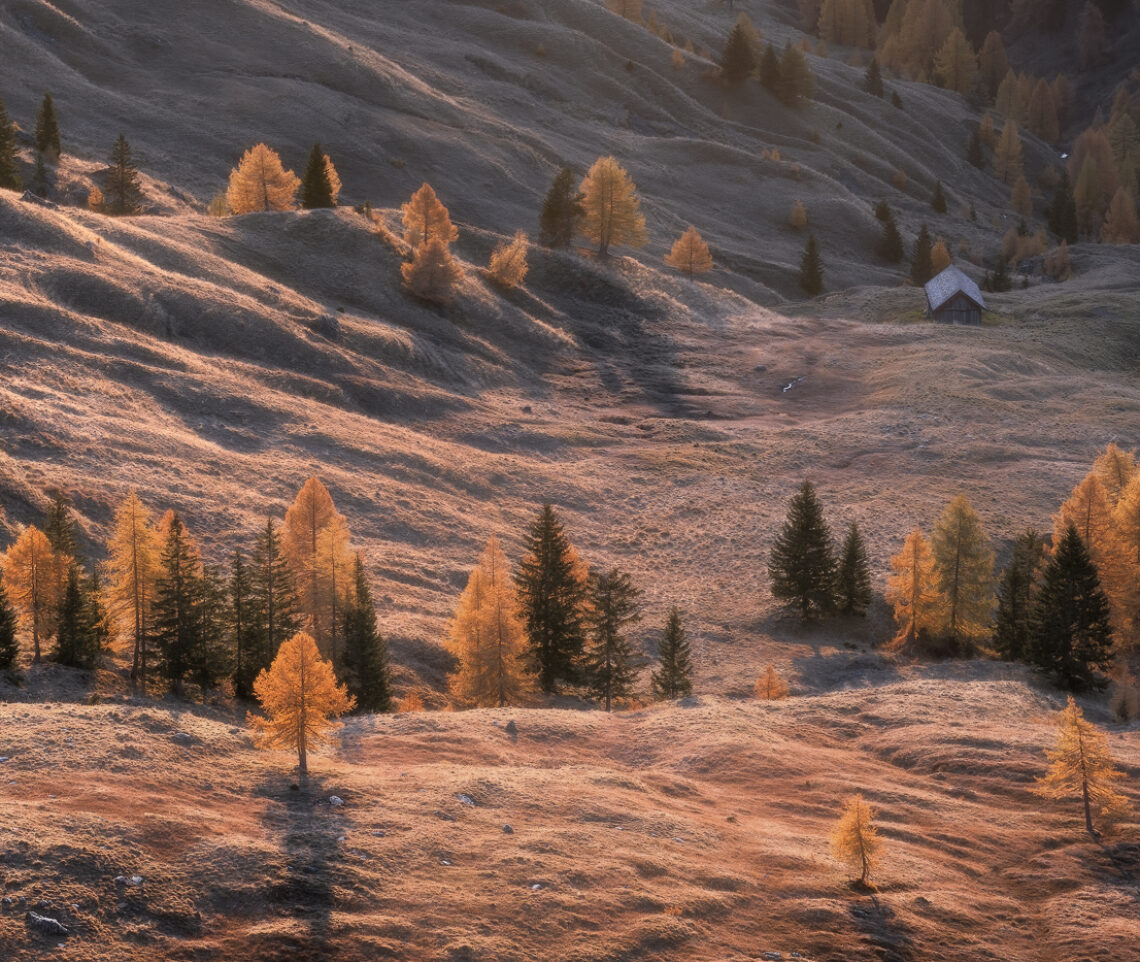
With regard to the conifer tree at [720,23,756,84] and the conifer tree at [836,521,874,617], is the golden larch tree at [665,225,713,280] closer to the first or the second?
the conifer tree at [836,521,874,617]

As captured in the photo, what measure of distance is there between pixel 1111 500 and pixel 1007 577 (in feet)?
36.0

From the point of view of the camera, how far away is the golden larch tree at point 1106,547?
5400 cm

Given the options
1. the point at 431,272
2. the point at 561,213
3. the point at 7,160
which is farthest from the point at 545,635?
the point at 561,213

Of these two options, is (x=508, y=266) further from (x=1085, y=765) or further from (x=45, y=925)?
(x=45, y=925)

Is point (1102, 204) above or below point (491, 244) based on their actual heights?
above

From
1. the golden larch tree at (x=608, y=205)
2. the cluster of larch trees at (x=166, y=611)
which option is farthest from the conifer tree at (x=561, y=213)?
the cluster of larch trees at (x=166, y=611)

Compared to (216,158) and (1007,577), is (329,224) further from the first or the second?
(1007,577)

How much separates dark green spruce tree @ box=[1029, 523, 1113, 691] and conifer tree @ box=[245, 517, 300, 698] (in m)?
31.1

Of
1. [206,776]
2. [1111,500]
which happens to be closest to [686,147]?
[1111,500]

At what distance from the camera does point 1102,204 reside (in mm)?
173375

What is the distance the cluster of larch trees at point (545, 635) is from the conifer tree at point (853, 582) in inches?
529

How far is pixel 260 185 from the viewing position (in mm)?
97312

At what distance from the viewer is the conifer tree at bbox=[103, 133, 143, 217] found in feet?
292

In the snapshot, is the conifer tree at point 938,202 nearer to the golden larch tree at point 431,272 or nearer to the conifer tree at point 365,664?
the golden larch tree at point 431,272
